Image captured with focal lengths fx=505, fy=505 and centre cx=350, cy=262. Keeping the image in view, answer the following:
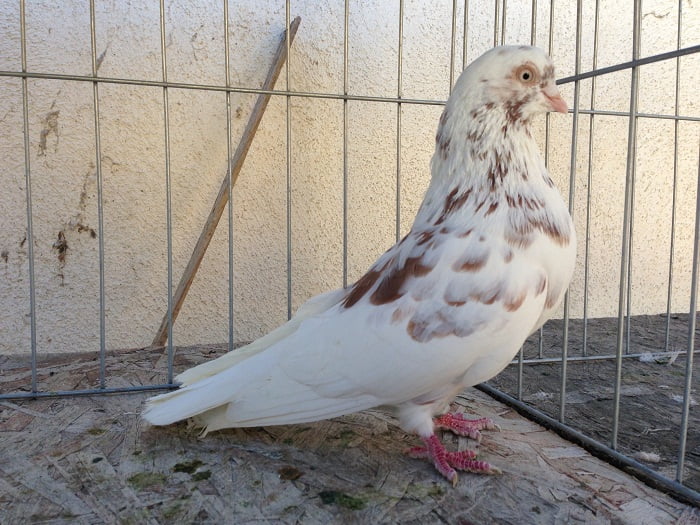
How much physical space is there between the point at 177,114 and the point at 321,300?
1576 mm

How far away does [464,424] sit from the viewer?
1500mm

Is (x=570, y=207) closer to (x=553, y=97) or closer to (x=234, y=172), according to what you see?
(x=553, y=97)

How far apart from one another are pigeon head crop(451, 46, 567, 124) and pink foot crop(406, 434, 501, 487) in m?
0.87

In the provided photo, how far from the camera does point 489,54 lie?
1.30 metres

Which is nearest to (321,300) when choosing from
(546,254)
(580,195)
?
(546,254)

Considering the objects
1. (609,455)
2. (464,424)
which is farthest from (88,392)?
(609,455)

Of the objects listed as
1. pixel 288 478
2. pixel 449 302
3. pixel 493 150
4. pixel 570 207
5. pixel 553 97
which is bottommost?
pixel 288 478

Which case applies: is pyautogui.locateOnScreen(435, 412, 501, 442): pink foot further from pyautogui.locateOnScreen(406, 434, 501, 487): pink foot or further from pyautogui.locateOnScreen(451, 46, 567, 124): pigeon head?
pyautogui.locateOnScreen(451, 46, 567, 124): pigeon head

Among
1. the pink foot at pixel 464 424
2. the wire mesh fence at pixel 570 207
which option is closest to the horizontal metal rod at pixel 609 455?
the wire mesh fence at pixel 570 207

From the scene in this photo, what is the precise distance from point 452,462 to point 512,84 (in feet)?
3.23

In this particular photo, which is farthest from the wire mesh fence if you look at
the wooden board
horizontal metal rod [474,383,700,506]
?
the wooden board

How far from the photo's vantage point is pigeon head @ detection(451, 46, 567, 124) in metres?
1.29

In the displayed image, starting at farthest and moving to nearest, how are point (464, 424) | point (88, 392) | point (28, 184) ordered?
point (88, 392)
point (28, 184)
point (464, 424)

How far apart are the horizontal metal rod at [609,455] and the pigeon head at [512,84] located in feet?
3.03
